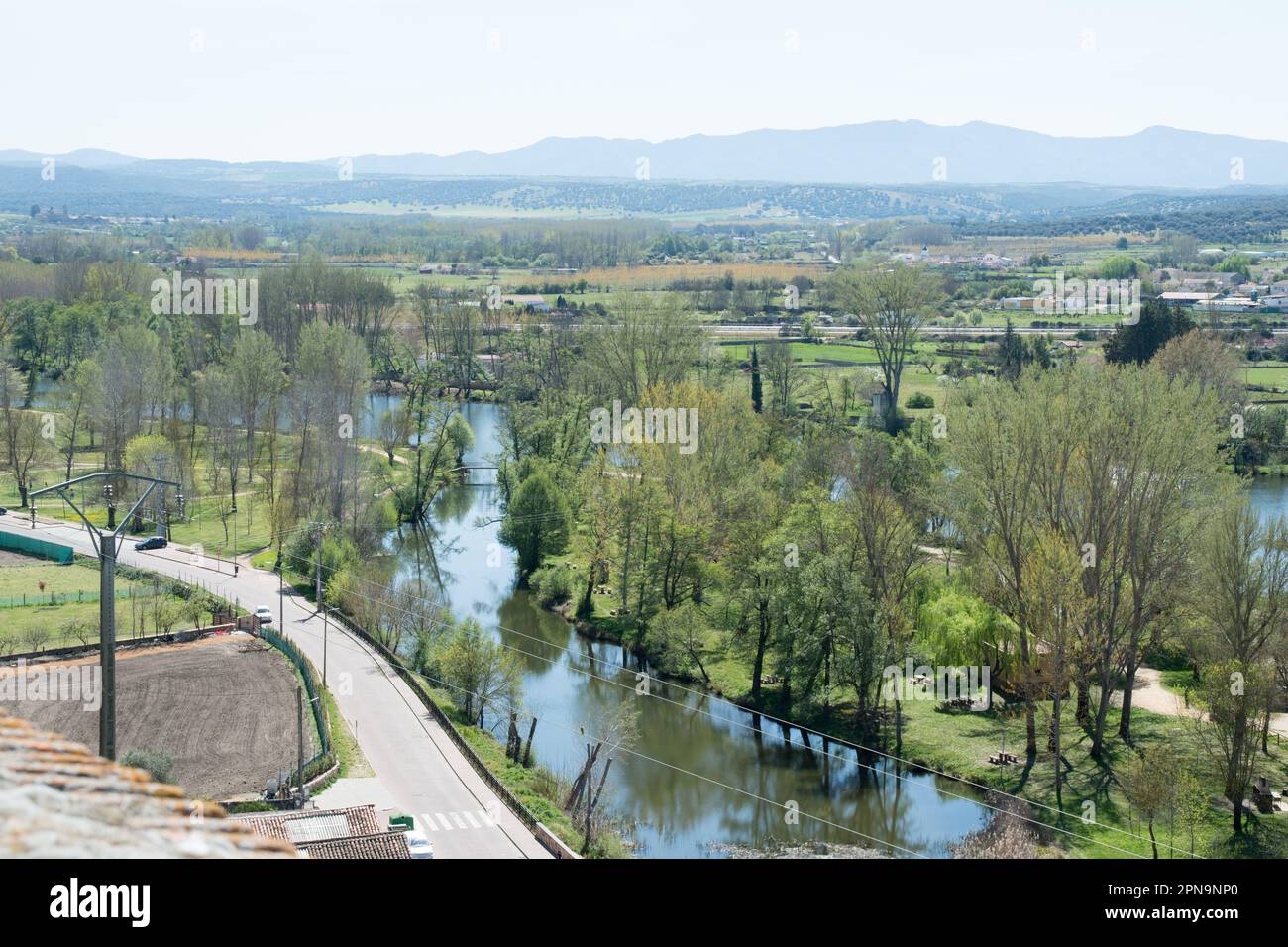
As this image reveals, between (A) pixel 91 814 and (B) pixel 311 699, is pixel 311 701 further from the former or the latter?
(A) pixel 91 814

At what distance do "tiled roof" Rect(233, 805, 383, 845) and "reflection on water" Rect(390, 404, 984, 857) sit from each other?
5114 mm

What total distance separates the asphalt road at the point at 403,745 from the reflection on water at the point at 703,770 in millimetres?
2645

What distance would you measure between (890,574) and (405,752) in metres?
12.7

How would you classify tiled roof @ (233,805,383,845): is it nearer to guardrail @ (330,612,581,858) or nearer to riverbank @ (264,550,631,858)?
guardrail @ (330,612,581,858)

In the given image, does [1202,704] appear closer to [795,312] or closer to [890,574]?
[890,574]

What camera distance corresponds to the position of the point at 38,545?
45.9 meters

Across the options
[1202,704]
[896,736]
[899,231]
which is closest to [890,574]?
[896,736]

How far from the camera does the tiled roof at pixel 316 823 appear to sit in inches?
848

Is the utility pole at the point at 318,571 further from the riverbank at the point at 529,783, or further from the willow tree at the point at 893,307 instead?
the willow tree at the point at 893,307

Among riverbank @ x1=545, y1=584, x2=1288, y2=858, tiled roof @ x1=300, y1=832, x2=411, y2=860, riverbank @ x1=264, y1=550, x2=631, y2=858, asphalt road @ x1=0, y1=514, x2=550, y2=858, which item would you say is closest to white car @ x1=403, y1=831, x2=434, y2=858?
tiled roof @ x1=300, y1=832, x2=411, y2=860

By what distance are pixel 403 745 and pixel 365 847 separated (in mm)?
6316

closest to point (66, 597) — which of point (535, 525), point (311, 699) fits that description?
point (311, 699)

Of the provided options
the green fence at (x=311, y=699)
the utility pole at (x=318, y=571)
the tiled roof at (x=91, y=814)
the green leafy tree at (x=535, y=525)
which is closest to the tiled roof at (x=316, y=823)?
the green fence at (x=311, y=699)
